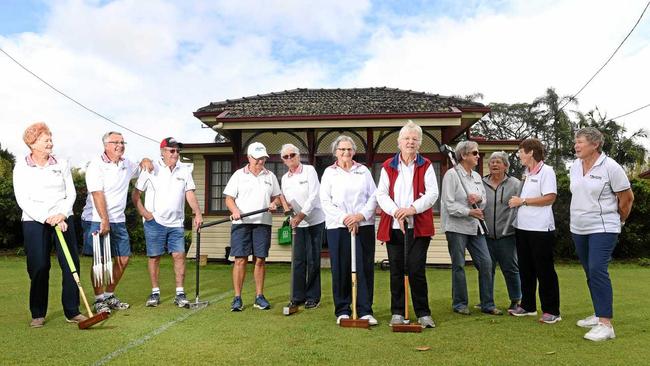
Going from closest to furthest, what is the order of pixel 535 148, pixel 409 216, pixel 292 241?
pixel 409 216 → pixel 535 148 → pixel 292 241

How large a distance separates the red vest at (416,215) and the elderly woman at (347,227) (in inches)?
9.3

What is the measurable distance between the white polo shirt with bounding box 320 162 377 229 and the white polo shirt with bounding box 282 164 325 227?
74 cm

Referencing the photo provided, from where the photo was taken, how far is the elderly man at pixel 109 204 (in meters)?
5.49

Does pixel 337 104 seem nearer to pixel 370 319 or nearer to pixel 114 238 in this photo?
pixel 114 238

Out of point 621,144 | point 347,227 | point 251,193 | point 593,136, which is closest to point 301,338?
point 347,227

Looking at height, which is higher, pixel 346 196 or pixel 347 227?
pixel 346 196

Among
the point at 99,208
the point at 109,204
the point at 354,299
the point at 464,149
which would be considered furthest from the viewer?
the point at 109,204

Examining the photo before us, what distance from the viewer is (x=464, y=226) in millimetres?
5461

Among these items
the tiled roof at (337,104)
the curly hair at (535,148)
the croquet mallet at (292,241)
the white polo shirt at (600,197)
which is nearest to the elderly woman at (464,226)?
the curly hair at (535,148)

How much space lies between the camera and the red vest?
4633 millimetres

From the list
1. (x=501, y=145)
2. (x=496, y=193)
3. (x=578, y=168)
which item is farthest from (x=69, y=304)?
(x=501, y=145)

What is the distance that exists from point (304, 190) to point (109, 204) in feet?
7.00

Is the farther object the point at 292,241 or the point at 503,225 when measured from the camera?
the point at 292,241

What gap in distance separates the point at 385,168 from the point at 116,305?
3346 millimetres
